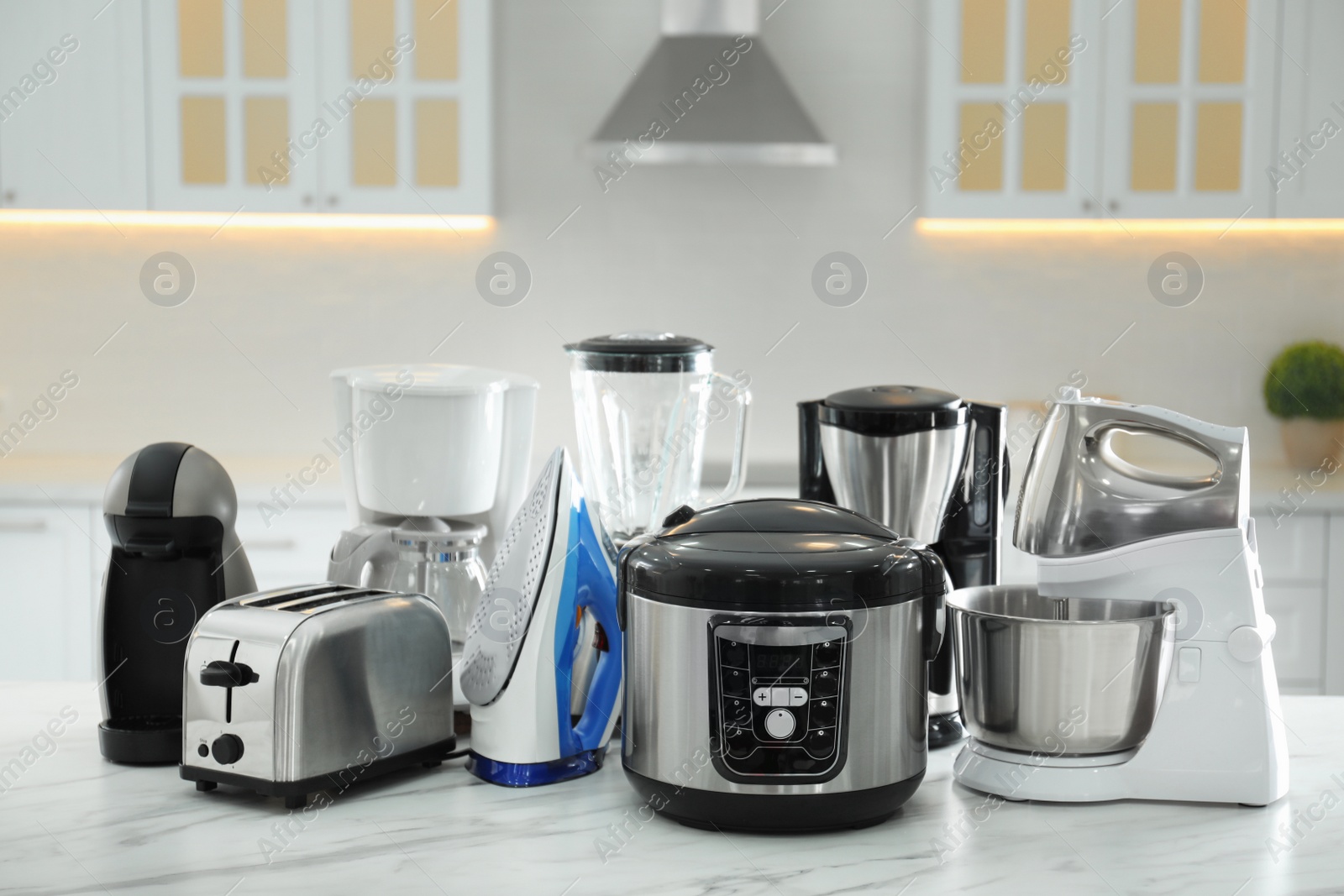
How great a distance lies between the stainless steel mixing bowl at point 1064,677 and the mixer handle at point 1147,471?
4.1 inches

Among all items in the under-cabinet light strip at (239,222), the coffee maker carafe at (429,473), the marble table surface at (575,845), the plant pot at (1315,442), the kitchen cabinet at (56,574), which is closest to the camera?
the marble table surface at (575,845)

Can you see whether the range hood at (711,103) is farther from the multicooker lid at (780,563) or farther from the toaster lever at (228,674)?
the toaster lever at (228,674)

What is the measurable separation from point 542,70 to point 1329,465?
2310 mm

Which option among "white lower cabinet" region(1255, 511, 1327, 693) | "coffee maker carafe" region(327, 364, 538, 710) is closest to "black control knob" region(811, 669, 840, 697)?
"coffee maker carafe" region(327, 364, 538, 710)

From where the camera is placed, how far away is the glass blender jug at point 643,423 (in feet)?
4.37

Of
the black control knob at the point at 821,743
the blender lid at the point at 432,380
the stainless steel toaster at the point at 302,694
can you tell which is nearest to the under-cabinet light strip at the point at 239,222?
the blender lid at the point at 432,380

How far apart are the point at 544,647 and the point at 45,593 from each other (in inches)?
83.8

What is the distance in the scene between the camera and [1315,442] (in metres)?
3.03

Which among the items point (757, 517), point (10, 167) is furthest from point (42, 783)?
point (10, 167)

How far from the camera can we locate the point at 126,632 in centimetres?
105

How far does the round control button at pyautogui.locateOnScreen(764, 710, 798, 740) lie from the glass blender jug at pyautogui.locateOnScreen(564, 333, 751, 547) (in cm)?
45

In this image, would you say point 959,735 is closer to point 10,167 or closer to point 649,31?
point 649,31

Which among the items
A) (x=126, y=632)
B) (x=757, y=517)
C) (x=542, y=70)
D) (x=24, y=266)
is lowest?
(x=126, y=632)

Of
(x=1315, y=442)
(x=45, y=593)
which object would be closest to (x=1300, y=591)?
(x=1315, y=442)
